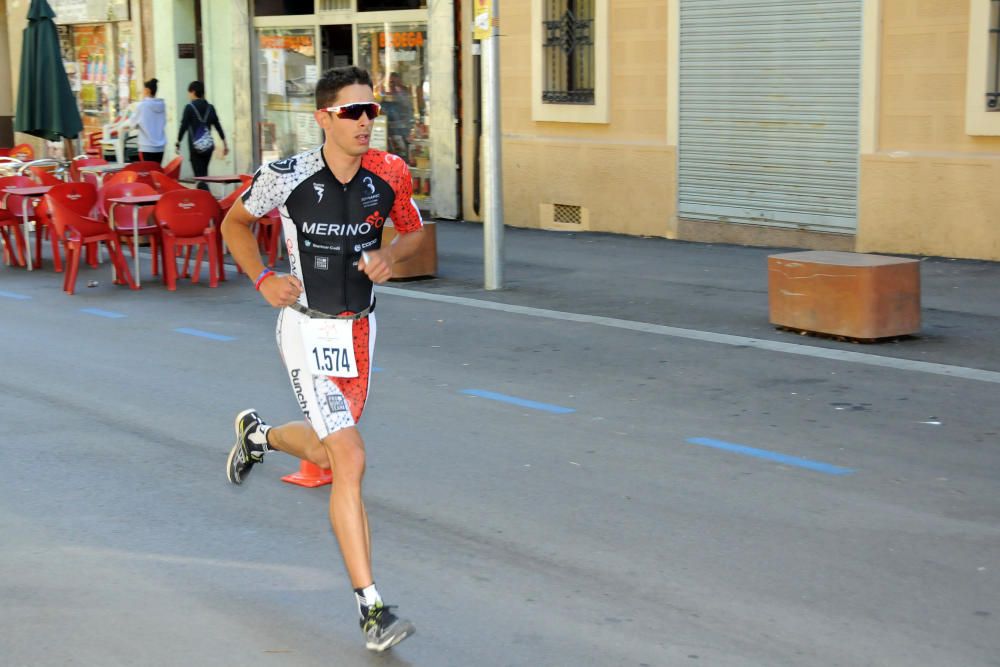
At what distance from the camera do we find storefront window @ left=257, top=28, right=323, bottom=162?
24.8 metres

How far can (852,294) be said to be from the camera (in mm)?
10500

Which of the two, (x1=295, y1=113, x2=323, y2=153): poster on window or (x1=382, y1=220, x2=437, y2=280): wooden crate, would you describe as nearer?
(x1=382, y1=220, x2=437, y2=280): wooden crate

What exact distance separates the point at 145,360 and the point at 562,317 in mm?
3464

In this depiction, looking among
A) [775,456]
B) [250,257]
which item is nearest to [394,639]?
[250,257]

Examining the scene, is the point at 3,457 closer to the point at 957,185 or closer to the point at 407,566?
the point at 407,566

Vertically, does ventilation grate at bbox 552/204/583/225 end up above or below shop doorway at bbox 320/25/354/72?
below

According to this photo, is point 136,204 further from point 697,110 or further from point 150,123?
point 150,123

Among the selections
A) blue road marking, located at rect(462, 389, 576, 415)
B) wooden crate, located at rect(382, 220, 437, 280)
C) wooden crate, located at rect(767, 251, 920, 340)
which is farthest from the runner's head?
wooden crate, located at rect(382, 220, 437, 280)

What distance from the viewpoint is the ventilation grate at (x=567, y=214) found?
758 inches

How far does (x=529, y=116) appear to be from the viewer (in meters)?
19.9

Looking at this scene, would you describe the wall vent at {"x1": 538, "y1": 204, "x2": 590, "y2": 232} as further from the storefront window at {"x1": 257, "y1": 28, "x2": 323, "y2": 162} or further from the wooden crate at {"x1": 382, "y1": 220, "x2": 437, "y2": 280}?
the storefront window at {"x1": 257, "y1": 28, "x2": 323, "y2": 162}

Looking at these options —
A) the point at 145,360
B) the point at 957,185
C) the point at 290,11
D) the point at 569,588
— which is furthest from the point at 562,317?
the point at 290,11

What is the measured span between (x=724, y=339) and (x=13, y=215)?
895cm

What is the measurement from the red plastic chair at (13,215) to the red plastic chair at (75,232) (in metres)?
1.75
